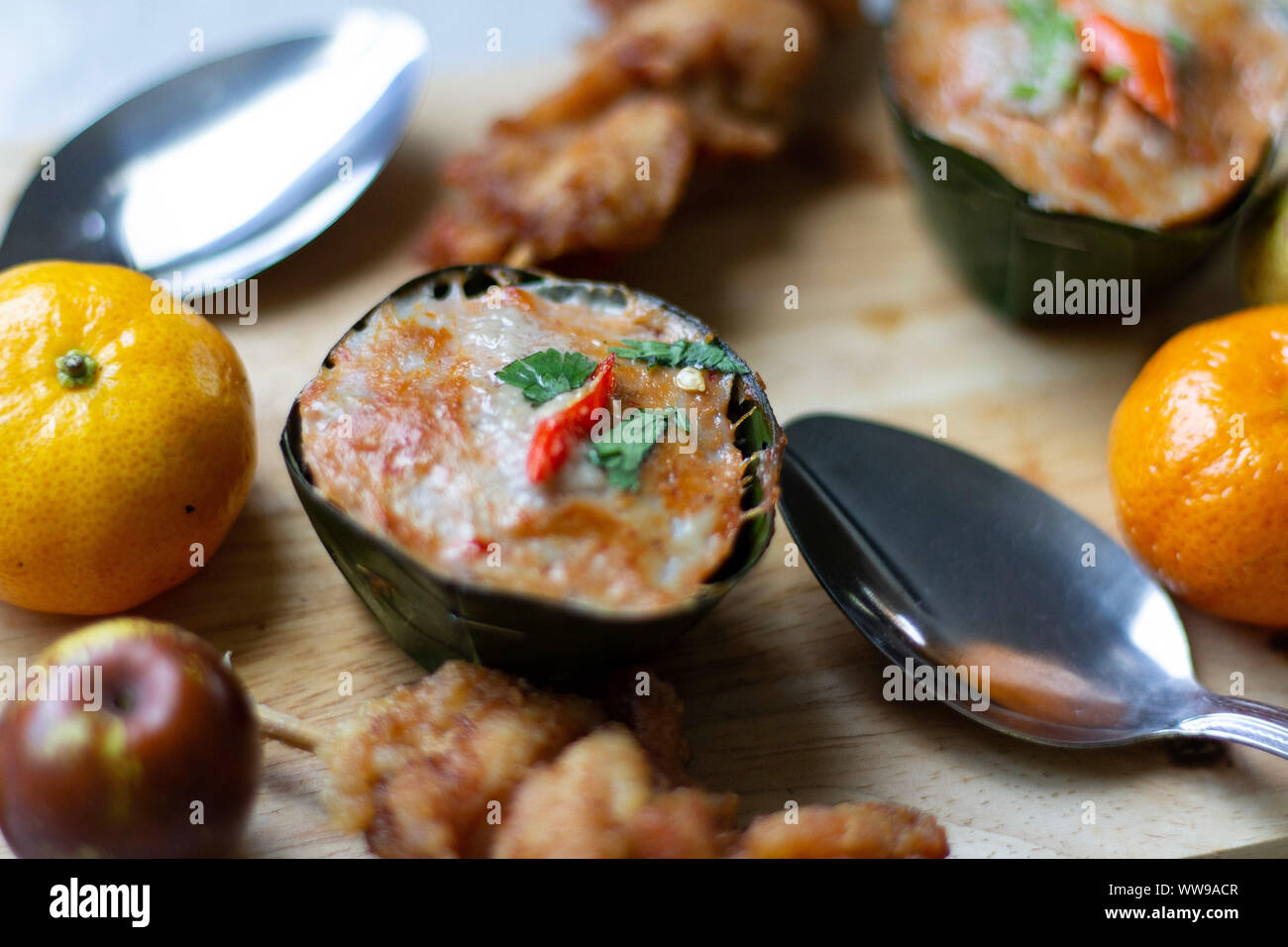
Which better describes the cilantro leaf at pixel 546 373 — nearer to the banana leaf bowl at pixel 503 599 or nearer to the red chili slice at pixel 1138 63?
the banana leaf bowl at pixel 503 599

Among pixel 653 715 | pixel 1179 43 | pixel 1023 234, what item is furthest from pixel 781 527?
pixel 1179 43

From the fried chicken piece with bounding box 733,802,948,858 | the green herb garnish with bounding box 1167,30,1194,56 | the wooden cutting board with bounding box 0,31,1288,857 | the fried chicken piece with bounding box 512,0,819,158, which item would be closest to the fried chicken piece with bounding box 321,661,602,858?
the wooden cutting board with bounding box 0,31,1288,857

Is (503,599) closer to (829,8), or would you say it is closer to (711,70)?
(711,70)

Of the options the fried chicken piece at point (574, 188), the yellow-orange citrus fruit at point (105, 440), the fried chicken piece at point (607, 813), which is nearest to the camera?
the fried chicken piece at point (607, 813)

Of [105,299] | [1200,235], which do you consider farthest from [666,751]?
[1200,235]

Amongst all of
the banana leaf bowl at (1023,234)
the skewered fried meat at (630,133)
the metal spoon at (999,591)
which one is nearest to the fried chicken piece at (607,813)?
the metal spoon at (999,591)

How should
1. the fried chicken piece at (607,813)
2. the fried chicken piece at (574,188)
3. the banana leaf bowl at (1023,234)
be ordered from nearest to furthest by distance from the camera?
the fried chicken piece at (607,813) → the banana leaf bowl at (1023,234) → the fried chicken piece at (574,188)

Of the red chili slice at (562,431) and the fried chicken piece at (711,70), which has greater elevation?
the fried chicken piece at (711,70)
